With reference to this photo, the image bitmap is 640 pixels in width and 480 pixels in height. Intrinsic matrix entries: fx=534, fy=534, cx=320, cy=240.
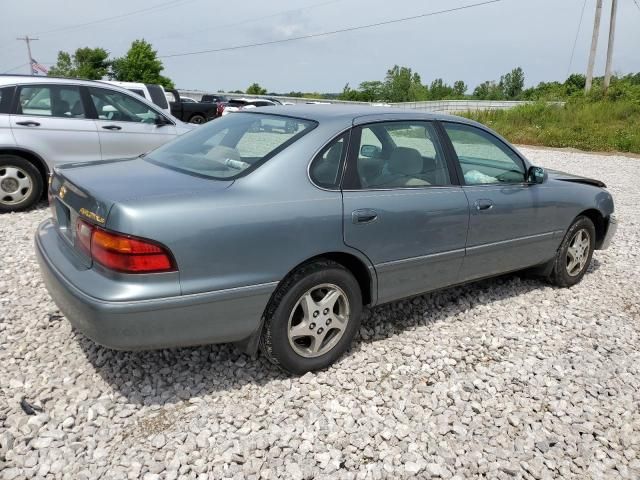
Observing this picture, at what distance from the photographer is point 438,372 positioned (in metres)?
3.32

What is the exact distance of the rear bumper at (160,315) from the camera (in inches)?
97.3

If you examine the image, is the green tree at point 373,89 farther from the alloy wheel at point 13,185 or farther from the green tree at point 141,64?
the alloy wheel at point 13,185

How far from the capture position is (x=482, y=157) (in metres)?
4.21

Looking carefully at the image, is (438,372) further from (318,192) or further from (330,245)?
(318,192)

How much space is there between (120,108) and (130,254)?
5.27 meters

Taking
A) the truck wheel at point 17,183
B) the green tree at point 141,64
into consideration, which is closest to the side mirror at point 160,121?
the truck wheel at point 17,183

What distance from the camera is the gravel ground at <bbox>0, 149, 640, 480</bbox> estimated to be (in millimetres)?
2498

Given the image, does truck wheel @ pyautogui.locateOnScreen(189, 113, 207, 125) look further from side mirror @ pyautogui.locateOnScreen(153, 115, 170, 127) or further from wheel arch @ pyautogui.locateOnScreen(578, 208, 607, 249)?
wheel arch @ pyautogui.locateOnScreen(578, 208, 607, 249)

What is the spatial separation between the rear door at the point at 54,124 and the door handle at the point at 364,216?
15.7 feet

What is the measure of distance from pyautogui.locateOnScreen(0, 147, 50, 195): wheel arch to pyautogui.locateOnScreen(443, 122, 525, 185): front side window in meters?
4.96

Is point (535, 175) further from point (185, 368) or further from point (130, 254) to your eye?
point (130, 254)

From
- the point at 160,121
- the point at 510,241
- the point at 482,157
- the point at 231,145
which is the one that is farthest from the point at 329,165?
the point at 160,121

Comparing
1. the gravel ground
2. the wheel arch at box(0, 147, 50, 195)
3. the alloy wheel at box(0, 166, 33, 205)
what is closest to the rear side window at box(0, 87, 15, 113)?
the wheel arch at box(0, 147, 50, 195)

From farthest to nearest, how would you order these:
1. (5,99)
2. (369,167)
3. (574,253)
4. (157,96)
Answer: (157,96)
(5,99)
(574,253)
(369,167)
